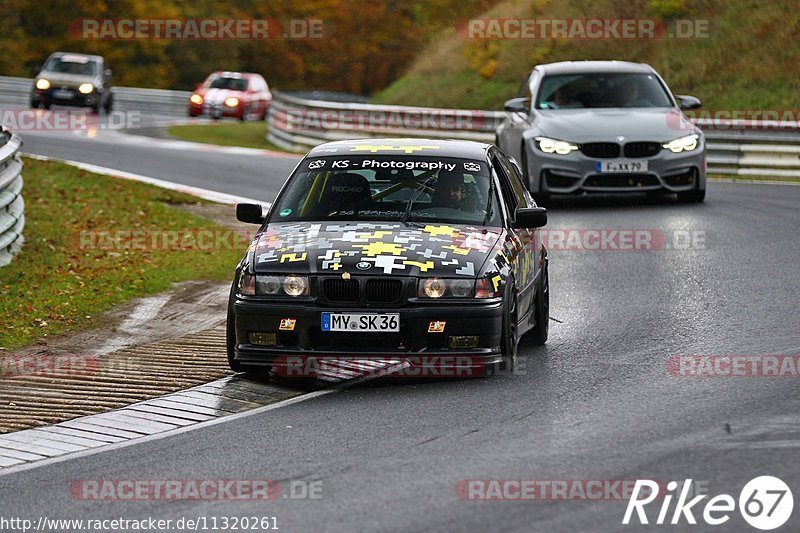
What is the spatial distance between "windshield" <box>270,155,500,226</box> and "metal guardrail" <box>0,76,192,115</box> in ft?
A: 130

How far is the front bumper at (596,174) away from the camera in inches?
733

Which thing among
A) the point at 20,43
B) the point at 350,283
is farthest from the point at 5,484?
the point at 20,43

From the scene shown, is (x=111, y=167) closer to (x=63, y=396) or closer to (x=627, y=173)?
(x=627, y=173)

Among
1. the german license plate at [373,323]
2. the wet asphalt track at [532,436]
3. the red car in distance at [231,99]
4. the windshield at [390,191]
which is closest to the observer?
the wet asphalt track at [532,436]

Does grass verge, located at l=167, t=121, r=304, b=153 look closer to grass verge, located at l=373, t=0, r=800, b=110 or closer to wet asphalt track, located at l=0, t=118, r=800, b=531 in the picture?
grass verge, located at l=373, t=0, r=800, b=110

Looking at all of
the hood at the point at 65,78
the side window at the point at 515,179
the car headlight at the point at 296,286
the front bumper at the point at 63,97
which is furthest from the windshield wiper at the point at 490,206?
the hood at the point at 65,78

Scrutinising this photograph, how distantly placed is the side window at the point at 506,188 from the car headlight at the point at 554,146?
7472 millimetres

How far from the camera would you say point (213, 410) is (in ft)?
29.6

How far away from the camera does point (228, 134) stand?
3788cm

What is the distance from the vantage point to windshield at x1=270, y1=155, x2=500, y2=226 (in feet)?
34.2

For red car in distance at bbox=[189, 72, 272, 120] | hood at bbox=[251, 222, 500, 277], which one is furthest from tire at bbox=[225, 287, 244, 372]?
red car in distance at bbox=[189, 72, 272, 120]

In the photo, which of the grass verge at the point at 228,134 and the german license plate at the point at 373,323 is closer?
the german license plate at the point at 373,323

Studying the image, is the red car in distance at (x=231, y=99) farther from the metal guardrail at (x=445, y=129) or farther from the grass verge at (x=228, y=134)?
the metal guardrail at (x=445, y=129)

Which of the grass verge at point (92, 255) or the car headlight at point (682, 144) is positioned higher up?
the car headlight at point (682, 144)
